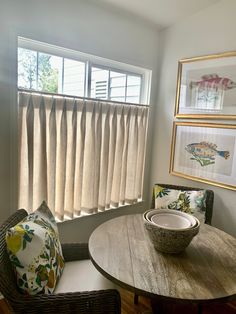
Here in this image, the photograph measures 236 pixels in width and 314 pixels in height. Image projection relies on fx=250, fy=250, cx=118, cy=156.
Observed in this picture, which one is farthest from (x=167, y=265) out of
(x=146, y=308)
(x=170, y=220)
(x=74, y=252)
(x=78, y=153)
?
(x=78, y=153)

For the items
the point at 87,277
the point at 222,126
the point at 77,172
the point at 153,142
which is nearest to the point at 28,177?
the point at 77,172

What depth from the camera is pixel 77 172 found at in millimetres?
2213

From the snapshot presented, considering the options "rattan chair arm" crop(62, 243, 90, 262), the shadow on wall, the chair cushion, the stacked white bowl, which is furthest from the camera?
the shadow on wall

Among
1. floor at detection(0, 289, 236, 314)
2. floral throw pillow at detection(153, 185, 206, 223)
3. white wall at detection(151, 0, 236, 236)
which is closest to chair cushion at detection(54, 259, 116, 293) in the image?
floor at detection(0, 289, 236, 314)

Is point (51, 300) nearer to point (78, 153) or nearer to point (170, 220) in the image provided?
point (170, 220)

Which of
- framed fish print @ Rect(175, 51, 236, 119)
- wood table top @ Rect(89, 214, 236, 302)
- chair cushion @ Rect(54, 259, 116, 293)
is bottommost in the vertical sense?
chair cushion @ Rect(54, 259, 116, 293)

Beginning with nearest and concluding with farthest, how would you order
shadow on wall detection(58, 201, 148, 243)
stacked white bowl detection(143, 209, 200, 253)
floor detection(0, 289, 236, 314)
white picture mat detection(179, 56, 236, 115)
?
stacked white bowl detection(143, 209, 200, 253) < floor detection(0, 289, 236, 314) < white picture mat detection(179, 56, 236, 115) < shadow on wall detection(58, 201, 148, 243)

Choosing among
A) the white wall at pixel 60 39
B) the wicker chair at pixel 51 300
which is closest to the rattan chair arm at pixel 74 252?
the wicker chair at pixel 51 300

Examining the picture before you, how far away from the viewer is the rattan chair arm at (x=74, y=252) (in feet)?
5.40

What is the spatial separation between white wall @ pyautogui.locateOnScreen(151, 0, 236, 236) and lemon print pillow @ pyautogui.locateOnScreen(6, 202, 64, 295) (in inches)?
61.6

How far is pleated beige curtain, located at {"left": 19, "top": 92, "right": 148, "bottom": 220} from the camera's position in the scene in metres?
1.91

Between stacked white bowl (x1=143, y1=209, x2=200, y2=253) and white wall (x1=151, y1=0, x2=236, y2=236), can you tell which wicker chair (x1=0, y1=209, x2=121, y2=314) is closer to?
stacked white bowl (x1=143, y1=209, x2=200, y2=253)

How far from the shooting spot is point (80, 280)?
145 cm

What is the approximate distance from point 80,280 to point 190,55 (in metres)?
2.15
